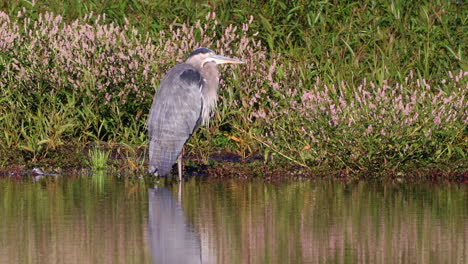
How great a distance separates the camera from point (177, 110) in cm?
1256

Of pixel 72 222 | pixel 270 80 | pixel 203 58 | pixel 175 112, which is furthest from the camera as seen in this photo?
pixel 270 80

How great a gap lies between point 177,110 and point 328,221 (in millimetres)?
3888

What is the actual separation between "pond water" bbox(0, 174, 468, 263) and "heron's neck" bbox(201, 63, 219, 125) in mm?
1029

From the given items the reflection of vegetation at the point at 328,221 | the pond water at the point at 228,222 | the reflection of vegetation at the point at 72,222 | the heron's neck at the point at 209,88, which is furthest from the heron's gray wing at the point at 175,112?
the reflection of vegetation at the point at 328,221

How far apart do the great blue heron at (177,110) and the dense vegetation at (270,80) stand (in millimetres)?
600

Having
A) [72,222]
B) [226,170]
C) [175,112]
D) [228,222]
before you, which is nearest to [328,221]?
[228,222]

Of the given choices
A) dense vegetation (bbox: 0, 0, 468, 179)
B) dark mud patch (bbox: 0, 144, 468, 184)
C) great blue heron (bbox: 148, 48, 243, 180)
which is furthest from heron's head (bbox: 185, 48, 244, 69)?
dark mud patch (bbox: 0, 144, 468, 184)

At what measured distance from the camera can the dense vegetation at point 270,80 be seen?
40.4 feet

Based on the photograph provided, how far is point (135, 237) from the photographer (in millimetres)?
8336

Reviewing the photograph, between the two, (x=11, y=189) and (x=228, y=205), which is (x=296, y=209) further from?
(x=11, y=189)

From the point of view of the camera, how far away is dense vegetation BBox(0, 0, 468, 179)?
12.3 meters

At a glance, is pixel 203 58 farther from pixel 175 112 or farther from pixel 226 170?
pixel 226 170

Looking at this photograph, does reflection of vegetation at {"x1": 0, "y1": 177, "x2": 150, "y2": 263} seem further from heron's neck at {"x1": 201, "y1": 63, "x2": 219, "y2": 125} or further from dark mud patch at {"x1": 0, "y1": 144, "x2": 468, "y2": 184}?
heron's neck at {"x1": 201, "y1": 63, "x2": 219, "y2": 125}

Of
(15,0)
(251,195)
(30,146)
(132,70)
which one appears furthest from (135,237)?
(15,0)
